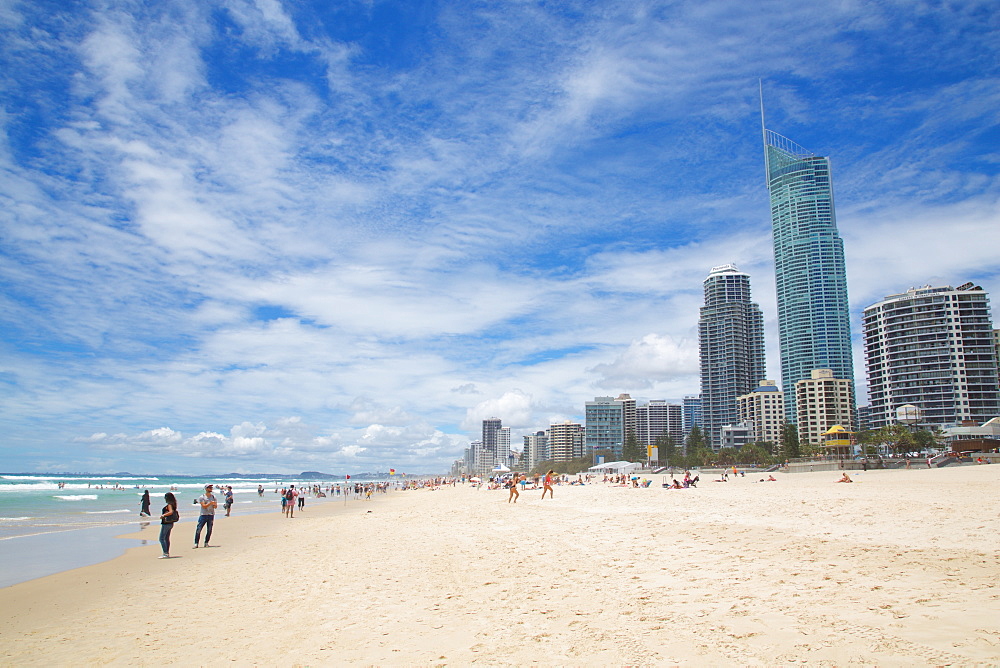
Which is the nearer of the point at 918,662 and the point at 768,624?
the point at 918,662

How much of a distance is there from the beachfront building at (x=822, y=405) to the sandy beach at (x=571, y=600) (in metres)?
153

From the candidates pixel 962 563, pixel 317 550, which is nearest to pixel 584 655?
pixel 962 563

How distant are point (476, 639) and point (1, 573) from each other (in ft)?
46.7

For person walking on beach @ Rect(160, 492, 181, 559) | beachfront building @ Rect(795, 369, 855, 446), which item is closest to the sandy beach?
person walking on beach @ Rect(160, 492, 181, 559)

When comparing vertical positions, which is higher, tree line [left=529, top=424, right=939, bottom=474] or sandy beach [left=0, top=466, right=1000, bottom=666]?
sandy beach [left=0, top=466, right=1000, bottom=666]

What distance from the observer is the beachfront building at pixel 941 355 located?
404 ft

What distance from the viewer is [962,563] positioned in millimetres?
8594

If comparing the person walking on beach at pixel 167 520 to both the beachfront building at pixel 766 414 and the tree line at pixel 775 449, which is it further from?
the beachfront building at pixel 766 414

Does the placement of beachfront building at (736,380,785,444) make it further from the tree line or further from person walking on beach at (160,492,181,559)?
person walking on beach at (160,492,181,559)

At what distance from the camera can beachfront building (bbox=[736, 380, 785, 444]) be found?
168250 mm

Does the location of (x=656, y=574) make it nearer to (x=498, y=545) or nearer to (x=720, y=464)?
(x=498, y=545)

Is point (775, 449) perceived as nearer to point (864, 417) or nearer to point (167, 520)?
point (864, 417)

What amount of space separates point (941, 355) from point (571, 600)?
15027cm

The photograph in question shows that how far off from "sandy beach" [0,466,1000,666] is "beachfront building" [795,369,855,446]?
153 metres
